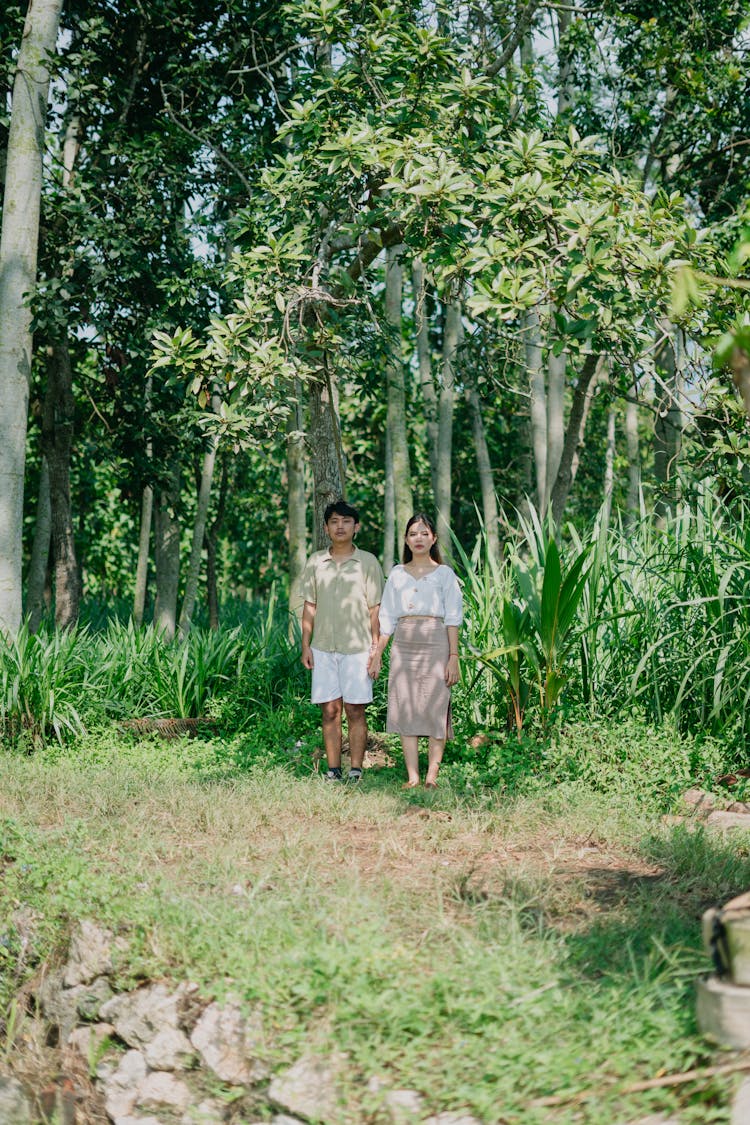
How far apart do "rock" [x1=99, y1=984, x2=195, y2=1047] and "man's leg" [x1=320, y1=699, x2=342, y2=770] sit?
2.71 metres

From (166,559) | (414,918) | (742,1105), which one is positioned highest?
(166,559)

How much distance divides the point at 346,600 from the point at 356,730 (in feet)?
2.47

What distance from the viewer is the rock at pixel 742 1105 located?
112 inches

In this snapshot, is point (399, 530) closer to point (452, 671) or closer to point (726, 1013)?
point (452, 671)

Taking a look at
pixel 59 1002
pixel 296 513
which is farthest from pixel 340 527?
pixel 296 513

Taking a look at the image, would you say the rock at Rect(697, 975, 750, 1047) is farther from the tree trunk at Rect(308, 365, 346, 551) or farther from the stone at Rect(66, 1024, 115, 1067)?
the tree trunk at Rect(308, 365, 346, 551)

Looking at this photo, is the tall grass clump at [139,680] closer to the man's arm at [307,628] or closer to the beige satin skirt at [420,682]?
the man's arm at [307,628]

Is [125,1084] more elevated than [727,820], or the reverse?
[727,820]

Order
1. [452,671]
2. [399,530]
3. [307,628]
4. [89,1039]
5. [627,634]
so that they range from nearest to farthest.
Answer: [89,1039] → [452,671] → [307,628] → [627,634] → [399,530]

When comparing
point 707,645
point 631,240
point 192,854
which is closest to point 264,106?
point 631,240

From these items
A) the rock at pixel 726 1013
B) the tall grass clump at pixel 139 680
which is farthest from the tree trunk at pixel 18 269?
the rock at pixel 726 1013

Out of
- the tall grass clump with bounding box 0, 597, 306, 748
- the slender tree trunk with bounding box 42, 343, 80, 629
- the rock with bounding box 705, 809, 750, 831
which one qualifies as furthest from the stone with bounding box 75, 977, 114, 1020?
the slender tree trunk with bounding box 42, 343, 80, 629

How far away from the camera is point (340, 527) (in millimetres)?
6551

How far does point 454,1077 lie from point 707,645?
3.86 metres
